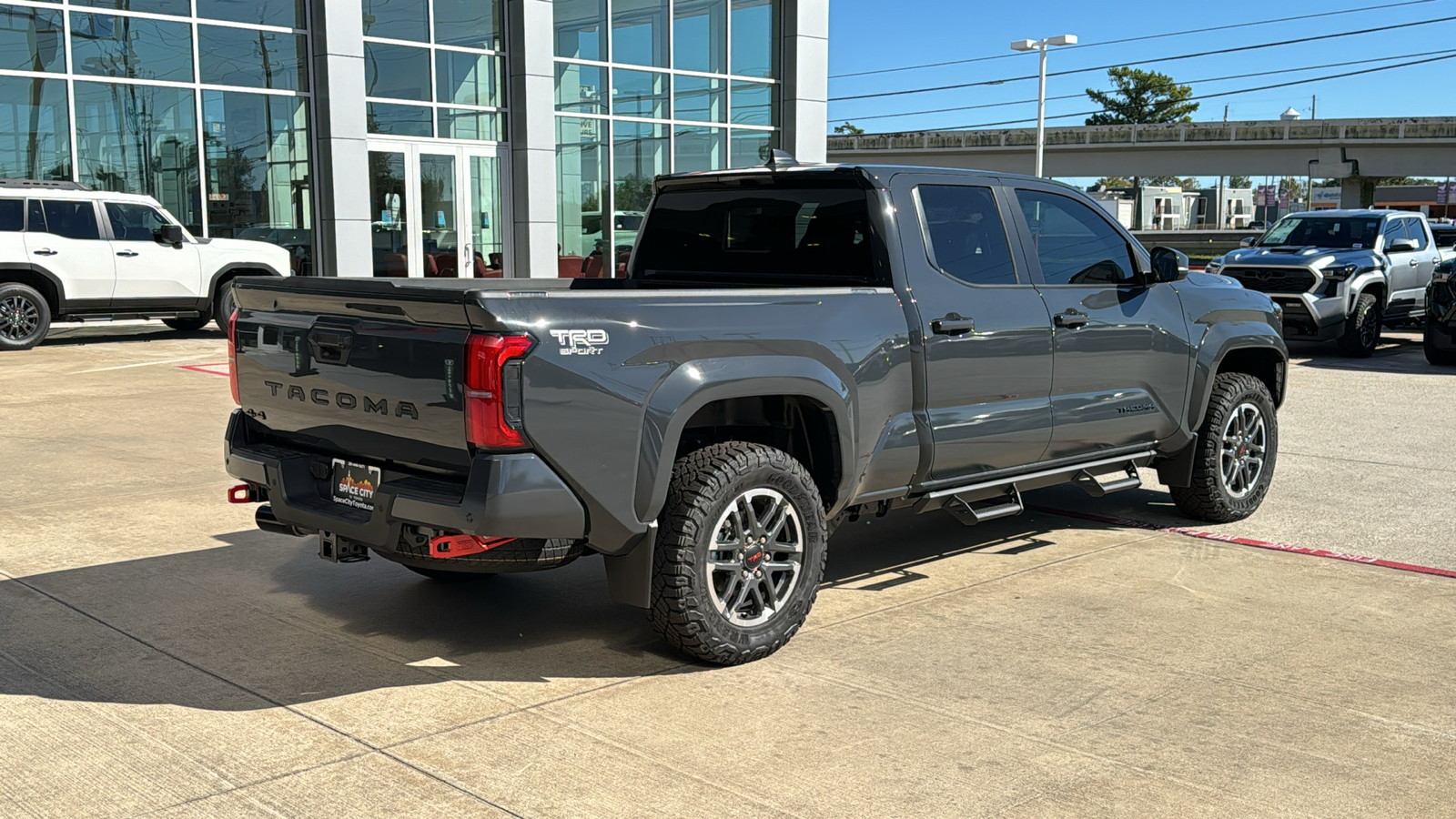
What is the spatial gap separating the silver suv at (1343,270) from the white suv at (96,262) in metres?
13.5

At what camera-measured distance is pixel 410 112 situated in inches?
850

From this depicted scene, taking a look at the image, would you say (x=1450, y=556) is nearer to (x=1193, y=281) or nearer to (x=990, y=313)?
(x=1193, y=281)

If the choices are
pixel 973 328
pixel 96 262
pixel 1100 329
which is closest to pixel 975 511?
pixel 973 328

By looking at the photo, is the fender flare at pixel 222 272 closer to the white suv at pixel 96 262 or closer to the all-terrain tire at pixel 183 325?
the white suv at pixel 96 262

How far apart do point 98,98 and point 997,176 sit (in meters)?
16.5

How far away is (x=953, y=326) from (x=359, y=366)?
2.55m

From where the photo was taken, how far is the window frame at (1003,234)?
19.6 ft

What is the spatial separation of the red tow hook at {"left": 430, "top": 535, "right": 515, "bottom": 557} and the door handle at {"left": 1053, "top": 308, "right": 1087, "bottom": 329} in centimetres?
306

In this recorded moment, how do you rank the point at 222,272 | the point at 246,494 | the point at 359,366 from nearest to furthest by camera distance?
the point at 359,366
the point at 246,494
the point at 222,272

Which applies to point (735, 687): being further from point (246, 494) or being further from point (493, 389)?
point (246, 494)

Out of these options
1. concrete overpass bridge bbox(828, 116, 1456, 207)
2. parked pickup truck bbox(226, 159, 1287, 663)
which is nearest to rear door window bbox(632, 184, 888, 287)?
parked pickup truck bbox(226, 159, 1287, 663)

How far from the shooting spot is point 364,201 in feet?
68.5

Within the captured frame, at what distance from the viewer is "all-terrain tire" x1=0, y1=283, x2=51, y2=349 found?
54.5ft

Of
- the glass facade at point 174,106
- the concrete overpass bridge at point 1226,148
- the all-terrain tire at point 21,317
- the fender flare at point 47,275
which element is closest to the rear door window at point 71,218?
the fender flare at point 47,275
